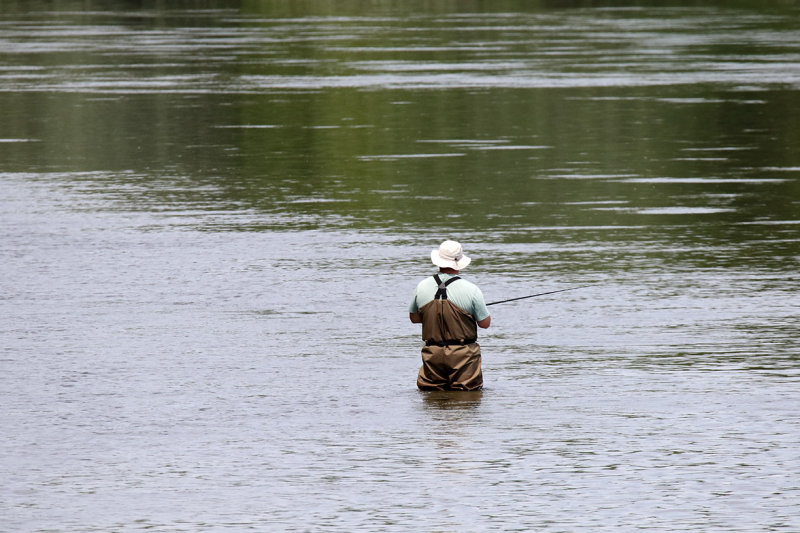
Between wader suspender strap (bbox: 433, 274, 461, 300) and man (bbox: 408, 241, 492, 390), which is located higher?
wader suspender strap (bbox: 433, 274, 461, 300)

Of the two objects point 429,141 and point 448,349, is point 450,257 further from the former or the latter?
point 429,141

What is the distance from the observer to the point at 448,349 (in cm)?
1046

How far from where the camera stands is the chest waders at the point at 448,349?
10.5 metres

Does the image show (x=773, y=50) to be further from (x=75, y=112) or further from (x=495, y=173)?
(x=495, y=173)

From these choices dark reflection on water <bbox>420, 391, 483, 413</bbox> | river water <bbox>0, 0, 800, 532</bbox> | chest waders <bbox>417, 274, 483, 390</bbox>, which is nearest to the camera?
river water <bbox>0, 0, 800, 532</bbox>

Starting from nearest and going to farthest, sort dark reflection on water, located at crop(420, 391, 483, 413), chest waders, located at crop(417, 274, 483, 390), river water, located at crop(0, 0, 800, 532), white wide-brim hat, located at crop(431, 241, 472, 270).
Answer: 1. river water, located at crop(0, 0, 800, 532)
2. dark reflection on water, located at crop(420, 391, 483, 413)
3. chest waders, located at crop(417, 274, 483, 390)
4. white wide-brim hat, located at crop(431, 241, 472, 270)

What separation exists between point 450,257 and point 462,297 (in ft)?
0.82

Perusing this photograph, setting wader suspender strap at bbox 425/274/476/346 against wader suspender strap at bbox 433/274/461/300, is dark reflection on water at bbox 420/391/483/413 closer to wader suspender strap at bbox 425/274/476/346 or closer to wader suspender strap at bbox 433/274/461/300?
wader suspender strap at bbox 425/274/476/346

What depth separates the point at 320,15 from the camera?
83812 mm

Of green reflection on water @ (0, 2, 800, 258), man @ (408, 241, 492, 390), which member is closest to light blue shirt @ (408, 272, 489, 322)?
man @ (408, 241, 492, 390)

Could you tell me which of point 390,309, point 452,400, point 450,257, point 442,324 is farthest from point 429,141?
point 452,400

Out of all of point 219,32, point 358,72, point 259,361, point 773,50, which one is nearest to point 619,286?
point 259,361

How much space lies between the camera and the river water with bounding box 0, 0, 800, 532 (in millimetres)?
8375

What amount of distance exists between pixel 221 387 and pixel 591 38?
47.8 m
